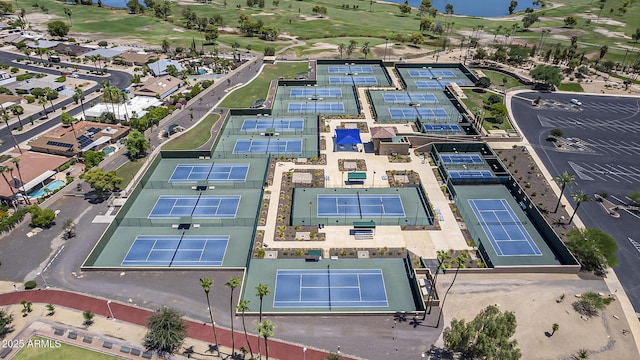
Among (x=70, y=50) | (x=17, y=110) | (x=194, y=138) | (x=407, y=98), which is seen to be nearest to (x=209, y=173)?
(x=194, y=138)

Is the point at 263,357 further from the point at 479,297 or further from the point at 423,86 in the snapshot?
the point at 423,86

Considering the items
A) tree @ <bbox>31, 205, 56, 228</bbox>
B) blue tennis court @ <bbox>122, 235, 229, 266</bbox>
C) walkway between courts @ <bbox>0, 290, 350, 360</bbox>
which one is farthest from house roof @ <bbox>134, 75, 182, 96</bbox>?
walkway between courts @ <bbox>0, 290, 350, 360</bbox>

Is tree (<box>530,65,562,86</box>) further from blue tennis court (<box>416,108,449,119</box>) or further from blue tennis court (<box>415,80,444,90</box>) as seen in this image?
blue tennis court (<box>416,108,449,119</box>)

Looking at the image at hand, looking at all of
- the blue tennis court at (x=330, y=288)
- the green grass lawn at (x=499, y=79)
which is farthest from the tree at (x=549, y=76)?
the blue tennis court at (x=330, y=288)

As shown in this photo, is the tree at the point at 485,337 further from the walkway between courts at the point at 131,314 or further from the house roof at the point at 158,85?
the house roof at the point at 158,85

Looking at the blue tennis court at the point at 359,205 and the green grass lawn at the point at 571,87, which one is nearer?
the blue tennis court at the point at 359,205

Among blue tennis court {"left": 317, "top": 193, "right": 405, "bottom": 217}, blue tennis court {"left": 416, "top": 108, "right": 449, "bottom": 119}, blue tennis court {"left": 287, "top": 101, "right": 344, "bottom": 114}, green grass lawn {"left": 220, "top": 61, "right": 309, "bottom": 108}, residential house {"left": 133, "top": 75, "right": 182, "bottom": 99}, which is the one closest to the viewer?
blue tennis court {"left": 317, "top": 193, "right": 405, "bottom": 217}

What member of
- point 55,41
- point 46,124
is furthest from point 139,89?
point 55,41
